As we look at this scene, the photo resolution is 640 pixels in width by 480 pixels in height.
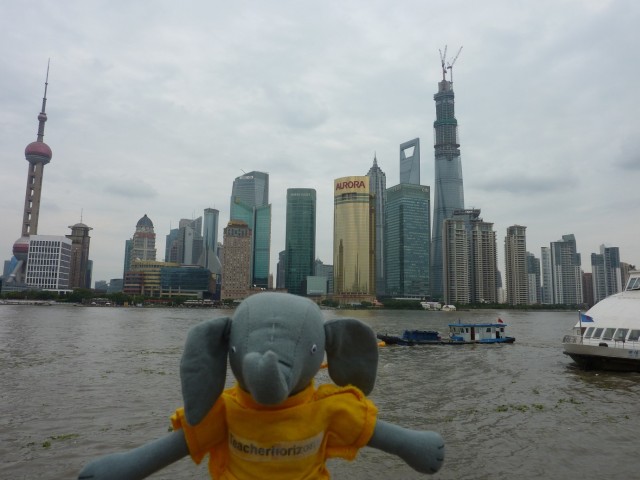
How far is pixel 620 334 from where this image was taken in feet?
73.2

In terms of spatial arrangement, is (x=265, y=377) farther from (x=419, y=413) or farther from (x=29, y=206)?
(x=29, y=206)

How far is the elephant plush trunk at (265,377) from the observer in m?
2.63

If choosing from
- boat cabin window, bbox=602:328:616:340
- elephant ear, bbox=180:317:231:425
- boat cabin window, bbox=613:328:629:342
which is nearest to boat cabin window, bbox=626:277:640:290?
boat cabin window, bbox=602:328:616:340

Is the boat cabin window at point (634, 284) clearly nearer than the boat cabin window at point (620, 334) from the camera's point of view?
No

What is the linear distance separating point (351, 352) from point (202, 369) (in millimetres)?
1081

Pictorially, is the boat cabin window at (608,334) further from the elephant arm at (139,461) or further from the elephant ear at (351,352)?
the elephant arm at (139,461)

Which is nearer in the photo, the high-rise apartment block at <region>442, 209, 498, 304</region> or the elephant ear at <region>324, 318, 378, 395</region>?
the elephant ear at <region>324, 318, 378, 395</region>

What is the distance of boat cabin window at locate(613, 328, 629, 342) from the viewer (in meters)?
22.2

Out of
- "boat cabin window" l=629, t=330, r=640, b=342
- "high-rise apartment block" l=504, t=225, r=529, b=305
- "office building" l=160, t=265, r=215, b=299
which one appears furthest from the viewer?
"high-rise apartment block" l=504, t=225, r=529, b=305

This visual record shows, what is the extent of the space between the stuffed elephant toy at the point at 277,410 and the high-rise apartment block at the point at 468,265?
7227 inches

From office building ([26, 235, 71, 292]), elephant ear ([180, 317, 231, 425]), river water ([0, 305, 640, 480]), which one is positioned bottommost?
river water ([0, 305, 640, 480])

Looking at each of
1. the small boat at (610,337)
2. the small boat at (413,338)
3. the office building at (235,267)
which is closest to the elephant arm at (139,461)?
the small boat at (610,337)

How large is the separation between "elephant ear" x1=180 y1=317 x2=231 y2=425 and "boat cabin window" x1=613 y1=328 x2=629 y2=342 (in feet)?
80.9

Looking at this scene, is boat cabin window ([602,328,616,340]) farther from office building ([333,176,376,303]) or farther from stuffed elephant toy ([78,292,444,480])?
office building ([333,176,376,303])
